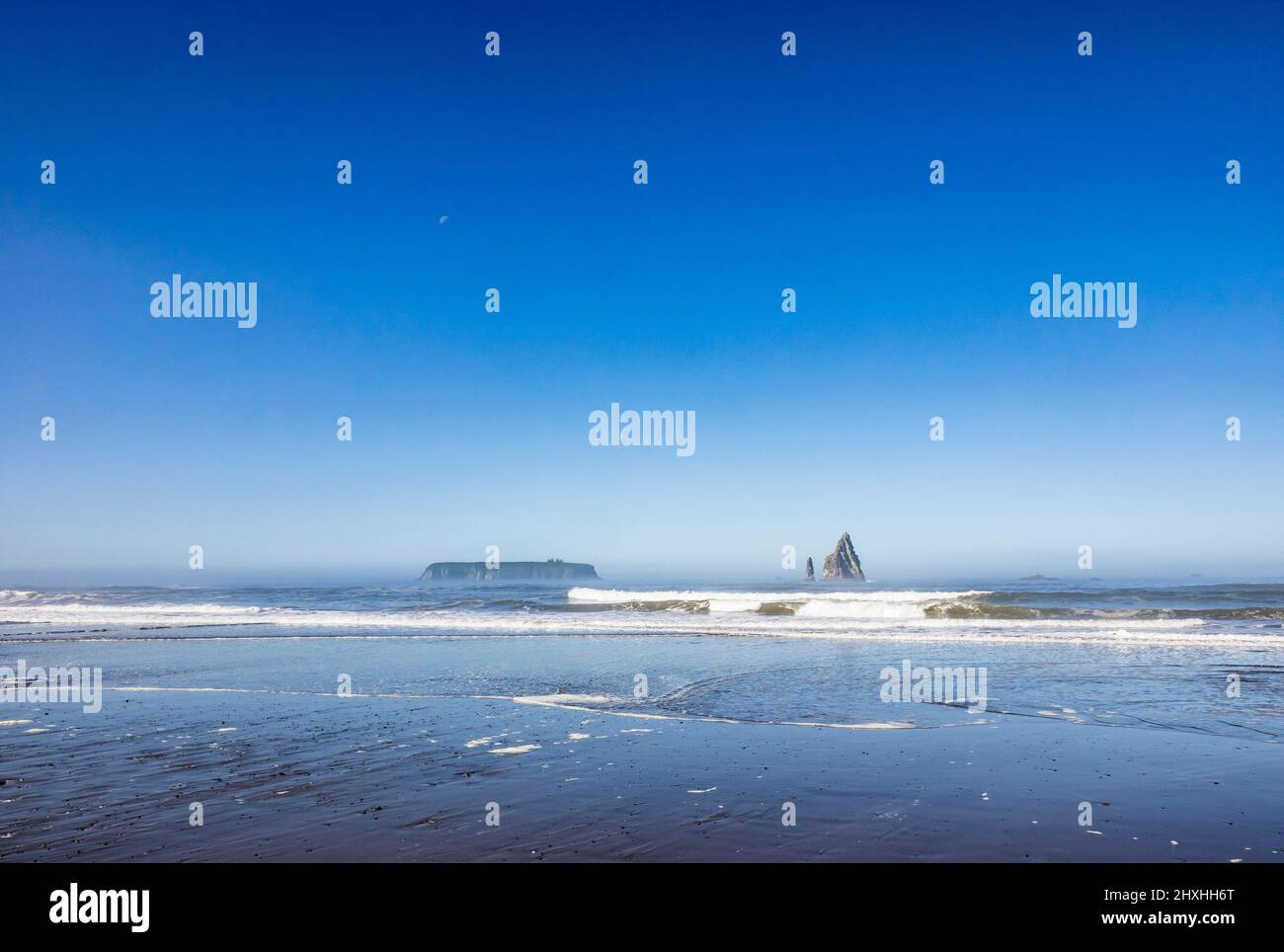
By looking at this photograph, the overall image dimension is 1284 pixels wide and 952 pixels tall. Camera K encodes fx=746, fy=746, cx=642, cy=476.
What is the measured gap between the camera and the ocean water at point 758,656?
1232cm

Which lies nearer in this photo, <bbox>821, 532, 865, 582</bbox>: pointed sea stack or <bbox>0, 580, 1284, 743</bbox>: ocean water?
<bbox>0, 580, 1284, 743</bbox>: ocean water

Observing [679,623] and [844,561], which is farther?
[844,561]

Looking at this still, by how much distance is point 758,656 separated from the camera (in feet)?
63.3

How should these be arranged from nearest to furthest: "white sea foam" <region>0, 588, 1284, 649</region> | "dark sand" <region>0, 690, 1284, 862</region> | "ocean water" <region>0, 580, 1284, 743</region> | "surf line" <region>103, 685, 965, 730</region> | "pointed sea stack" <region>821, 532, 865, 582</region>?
"dark sand" <region>0, 690, 1284, 862</region>
"surf line" <region>103, 685, 965, 730</region>
"ocean water" <region>0, 580, 1284, 743</region>
"white sea foam" <region>0, 588, 1284, 649</region>
"pointed sea stack" <region>821, 532, 865, 582</region>

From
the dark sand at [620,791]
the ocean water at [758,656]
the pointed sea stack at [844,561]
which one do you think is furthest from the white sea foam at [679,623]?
the pointed sea stack at [844,561]

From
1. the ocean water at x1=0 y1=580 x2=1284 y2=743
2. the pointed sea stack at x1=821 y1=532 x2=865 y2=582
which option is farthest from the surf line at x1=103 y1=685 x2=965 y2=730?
the pointed sea stack at x1=821 y1=532 x2=865 y2=582

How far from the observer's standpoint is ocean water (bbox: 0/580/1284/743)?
40.4 ft

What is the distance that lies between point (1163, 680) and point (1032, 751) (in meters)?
7.85

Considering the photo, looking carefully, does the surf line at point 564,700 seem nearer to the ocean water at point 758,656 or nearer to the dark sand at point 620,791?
the ocean water at point 758,656

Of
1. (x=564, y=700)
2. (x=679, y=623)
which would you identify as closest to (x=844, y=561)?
(x=679, y=623)

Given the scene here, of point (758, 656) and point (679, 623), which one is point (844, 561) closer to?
point (679, 623)

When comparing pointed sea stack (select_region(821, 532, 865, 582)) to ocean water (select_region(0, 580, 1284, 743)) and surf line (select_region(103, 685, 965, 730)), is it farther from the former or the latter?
surf line (select_region(103, 685, 965, 730))
